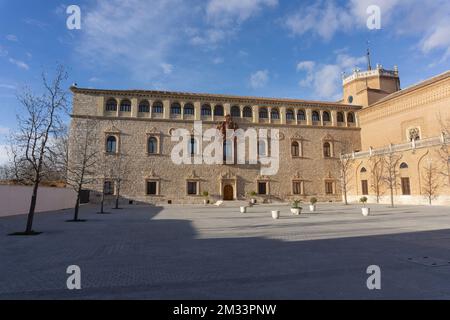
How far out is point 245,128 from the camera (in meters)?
38.6

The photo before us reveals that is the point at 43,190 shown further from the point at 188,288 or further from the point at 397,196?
the point at 397,196

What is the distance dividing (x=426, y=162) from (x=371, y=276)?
30862mm

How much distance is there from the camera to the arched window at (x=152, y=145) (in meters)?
36.1

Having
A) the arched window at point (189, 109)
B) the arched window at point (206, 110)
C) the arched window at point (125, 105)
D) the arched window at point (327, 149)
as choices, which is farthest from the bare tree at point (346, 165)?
the arched window at point (125, 105)

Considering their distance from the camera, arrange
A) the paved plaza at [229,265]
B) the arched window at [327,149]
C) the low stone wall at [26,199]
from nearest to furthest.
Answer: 1. the paved plaza at [229,265]
2. the low stone wall at [26,199]
3. the arched window at [327,149]

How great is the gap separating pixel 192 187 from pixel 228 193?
15.1 feet

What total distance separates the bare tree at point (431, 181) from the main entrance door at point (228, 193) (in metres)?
20.9

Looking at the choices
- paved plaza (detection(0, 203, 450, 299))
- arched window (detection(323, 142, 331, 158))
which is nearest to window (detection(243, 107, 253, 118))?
arched window (detection(323, 142, 331, 158))

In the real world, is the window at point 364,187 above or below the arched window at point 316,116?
below

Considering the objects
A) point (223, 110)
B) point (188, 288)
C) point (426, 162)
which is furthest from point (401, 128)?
point (188, 288)

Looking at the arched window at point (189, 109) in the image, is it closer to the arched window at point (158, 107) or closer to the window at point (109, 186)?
the arched window at point (158, 107)

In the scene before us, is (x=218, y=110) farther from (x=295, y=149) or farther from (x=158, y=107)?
(x=295, y=149)

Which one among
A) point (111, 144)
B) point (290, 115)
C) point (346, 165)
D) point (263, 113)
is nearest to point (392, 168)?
point (346, 165)

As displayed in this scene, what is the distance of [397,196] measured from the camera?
33500 millimetres
